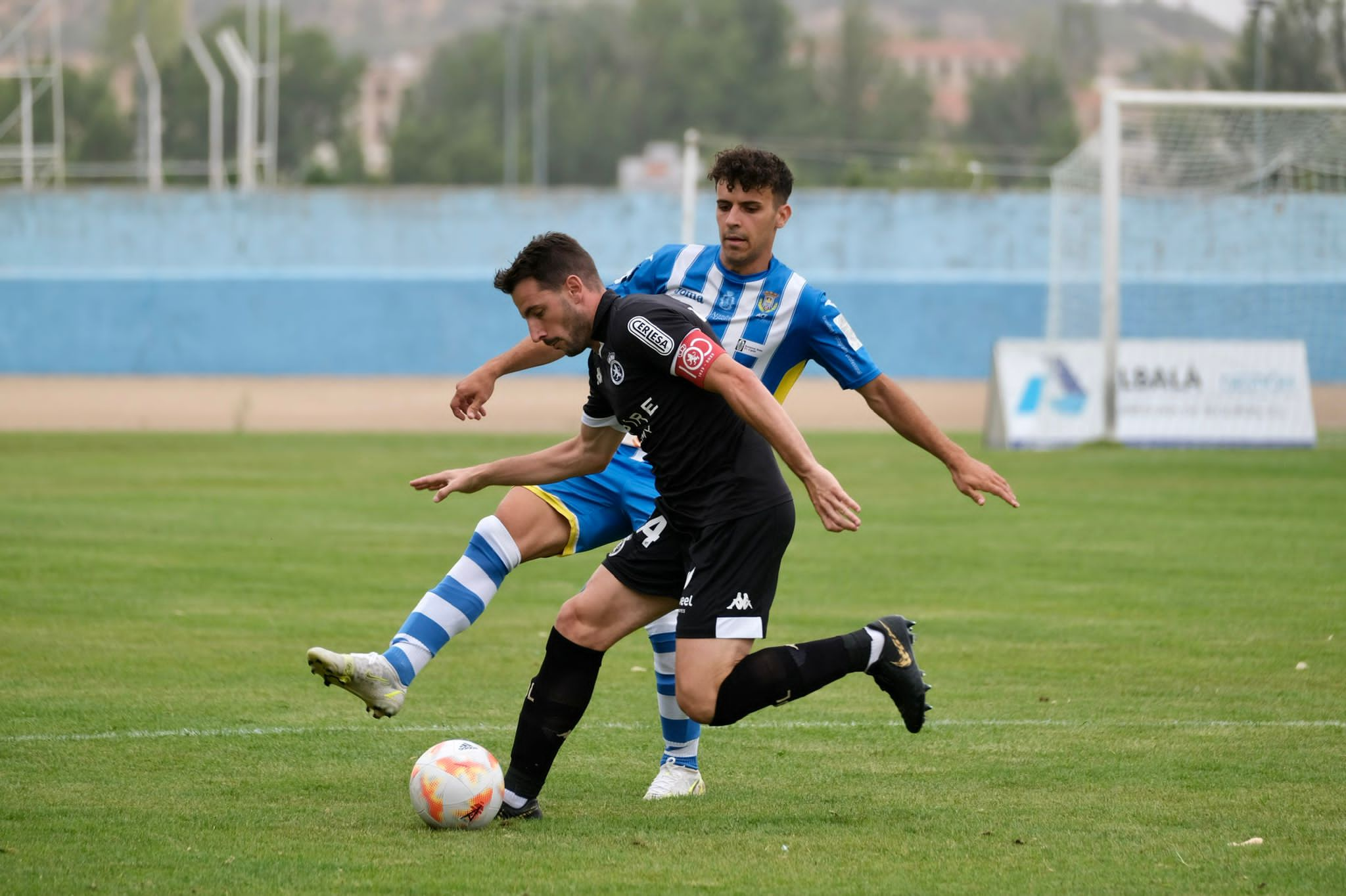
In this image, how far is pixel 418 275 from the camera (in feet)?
122

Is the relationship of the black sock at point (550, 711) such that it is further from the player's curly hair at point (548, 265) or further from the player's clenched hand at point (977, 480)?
the player's clenched hand at point (977, 480)

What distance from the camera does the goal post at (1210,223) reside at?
2106 centimetres

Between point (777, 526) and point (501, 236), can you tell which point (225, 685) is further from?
point (501, 236)

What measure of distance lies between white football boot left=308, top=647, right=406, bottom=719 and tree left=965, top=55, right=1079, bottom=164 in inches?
4196

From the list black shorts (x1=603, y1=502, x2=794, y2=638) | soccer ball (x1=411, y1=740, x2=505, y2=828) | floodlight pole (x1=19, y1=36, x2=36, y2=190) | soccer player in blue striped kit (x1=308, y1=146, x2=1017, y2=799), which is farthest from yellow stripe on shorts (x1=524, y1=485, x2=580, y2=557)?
floodlight pole (x1=19, y1=36, x2=36, y2=190)

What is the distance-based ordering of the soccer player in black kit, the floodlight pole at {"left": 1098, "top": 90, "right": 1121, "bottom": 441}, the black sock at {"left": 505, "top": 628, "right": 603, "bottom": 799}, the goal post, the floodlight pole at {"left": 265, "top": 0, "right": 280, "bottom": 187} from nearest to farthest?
the soccer player in black kit, the black sock at {"left": 505, "top": 628, "right": 603, "bottom": 799}, the floodlight pole at {"left": 1098, "top": 90, "right": 1121, "bottom": 441}, the goal post, the floodlight pole at {"left": 265, "top": 0, "right": 280, "bottom": 187}

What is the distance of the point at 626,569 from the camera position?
18.6ft

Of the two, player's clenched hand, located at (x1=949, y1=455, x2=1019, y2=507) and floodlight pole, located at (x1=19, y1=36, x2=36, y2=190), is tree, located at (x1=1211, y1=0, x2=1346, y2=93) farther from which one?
player's clenched hand, located at (x1=949, y1=455, x2=1019, y2=507)

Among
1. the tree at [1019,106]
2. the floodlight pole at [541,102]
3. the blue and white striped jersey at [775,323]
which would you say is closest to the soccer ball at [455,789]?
the blue and white striped jersey at [775,323]

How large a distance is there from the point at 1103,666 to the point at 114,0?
459ft

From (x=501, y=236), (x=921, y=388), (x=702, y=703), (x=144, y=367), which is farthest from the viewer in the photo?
(x=501, y=236)

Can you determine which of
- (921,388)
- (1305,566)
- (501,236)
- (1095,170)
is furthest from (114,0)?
(1305,566)

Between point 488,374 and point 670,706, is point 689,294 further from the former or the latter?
point 670,706

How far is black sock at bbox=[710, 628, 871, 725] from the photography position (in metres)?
5.36
